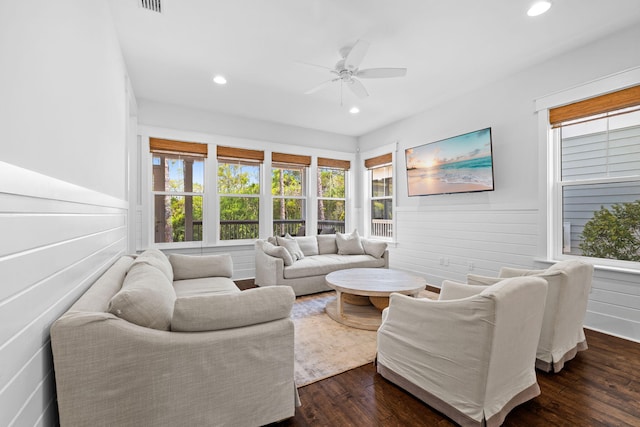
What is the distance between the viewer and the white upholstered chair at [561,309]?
6.63 ft

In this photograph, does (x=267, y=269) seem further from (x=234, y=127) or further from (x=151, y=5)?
(x=151, y=5)

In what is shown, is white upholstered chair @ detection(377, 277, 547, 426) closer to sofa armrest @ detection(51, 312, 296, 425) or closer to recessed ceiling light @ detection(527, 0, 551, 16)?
sofa armrest @ detection(51, 312, 296, 425)

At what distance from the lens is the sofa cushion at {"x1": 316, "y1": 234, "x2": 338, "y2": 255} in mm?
5012

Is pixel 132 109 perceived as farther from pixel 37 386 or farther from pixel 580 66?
pixel 580 66

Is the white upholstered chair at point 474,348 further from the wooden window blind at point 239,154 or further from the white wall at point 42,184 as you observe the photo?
the wooden window blind at point 239,154

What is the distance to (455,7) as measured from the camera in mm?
2375

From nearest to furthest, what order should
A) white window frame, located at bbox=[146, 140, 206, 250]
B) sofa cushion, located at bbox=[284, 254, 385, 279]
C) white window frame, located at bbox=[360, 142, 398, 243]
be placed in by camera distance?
1. sofa cushion, located at bbox=[284, 254, 385, 279]
2. white window frame, located at bbox=[146, 140, 206, 250]
3. white window frame, located at bbox=[360, 142, 398, 243]

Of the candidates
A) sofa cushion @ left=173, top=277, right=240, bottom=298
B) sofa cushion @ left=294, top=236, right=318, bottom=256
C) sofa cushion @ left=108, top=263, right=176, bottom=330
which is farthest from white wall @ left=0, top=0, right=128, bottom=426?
sofa cushion @ left=294, top=236, right=318, bottom=256

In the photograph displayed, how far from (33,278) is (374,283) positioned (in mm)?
2673

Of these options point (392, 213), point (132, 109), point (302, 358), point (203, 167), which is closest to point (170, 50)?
point (132, 109)

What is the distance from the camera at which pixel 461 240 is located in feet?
13.6

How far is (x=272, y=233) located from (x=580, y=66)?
467 cm

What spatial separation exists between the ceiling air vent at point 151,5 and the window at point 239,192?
254cm

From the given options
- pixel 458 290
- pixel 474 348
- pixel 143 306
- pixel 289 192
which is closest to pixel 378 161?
pixel 289 192
